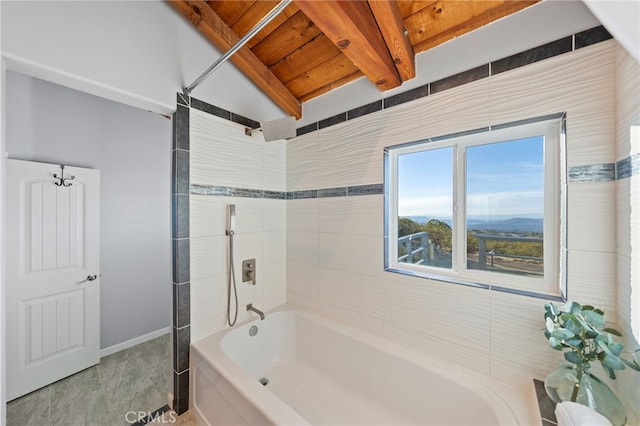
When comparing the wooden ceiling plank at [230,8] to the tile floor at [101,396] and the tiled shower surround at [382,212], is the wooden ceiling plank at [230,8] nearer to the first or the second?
the tiled shower surround at [382,212]

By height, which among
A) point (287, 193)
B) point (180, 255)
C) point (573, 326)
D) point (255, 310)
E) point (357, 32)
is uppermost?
point (357, 32)

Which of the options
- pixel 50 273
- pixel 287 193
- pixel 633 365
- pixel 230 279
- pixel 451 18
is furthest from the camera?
pixel 287 193

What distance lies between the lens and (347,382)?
1724mm

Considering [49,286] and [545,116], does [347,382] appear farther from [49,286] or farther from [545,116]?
[49,286]

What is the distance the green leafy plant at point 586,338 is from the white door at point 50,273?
3.34 m

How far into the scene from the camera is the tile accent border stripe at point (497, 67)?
3.54 feet

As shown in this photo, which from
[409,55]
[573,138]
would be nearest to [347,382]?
[573,138]

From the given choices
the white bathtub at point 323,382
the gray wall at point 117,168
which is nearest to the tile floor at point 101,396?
the gray wall at point 117,168

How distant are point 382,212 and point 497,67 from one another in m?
1.04

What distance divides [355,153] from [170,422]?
7.48ft

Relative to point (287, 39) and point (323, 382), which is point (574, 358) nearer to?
point (323, 382)

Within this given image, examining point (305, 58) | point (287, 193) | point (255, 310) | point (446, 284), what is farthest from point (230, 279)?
point (305, 58)

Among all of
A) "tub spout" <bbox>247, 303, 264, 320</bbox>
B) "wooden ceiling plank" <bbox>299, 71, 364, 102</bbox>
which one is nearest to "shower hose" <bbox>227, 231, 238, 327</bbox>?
"tub spout" <bbox>247, 303, 264, 320</bbox>

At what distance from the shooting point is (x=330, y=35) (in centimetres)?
127
